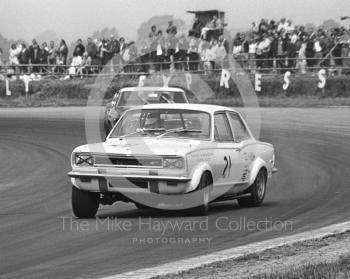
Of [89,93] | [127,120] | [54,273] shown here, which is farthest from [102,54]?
[54,273]

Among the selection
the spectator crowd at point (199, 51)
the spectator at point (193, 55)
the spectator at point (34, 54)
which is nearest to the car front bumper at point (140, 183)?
the spectator crowd at point (199, 51)

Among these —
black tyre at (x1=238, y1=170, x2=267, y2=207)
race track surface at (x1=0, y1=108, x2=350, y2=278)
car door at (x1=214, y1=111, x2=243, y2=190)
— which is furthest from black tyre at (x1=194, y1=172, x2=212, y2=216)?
black tyre at (x1=238, y1=170, x2=267, y2=207)

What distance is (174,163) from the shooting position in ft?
32.6

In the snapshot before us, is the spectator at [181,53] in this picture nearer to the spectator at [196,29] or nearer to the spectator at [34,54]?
the spectator at [196,29]

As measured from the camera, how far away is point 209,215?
10500 millimetres

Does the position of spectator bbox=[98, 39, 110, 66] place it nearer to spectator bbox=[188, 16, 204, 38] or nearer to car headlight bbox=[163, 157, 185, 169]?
spectator bbox=[188, 16, 204, 38]

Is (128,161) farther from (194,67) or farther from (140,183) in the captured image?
(194,67)

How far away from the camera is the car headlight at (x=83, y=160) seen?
10157 millimetres

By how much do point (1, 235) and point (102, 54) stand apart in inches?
979

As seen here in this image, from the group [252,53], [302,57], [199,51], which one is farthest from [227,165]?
[199,51]

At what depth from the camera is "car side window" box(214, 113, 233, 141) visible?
440 inches

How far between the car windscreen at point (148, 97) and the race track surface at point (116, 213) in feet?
5.00

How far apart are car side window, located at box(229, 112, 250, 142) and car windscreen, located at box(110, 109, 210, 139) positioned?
62 cm

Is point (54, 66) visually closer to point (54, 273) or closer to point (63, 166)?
point (63, 166)
